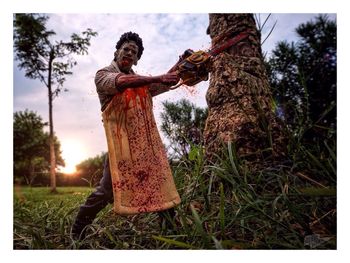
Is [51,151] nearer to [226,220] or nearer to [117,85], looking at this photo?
[117,85]

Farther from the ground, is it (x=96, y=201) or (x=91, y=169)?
(x=91, y=169)

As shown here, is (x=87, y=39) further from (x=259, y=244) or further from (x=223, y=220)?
(x=259, y=244)

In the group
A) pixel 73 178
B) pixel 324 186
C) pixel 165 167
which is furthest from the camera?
pixel 73 178

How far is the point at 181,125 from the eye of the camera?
94.3 inches

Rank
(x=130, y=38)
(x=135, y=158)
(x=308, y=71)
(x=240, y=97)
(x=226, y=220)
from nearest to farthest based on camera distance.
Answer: (x=226, y=220), (x=135, y=158), (x=130, y=38), (x=240, y=97), (x=308, y=71)

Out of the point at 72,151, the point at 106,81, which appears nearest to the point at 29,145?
the point at 72,151

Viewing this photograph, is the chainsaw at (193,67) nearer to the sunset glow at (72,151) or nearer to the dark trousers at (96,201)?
the dark trousers at (96,201)

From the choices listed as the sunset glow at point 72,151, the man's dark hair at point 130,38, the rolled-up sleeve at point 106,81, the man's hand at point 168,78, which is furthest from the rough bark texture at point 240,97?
the sunset glow at point 72,151

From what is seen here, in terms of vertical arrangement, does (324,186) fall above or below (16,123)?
below

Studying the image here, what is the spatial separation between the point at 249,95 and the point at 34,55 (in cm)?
141

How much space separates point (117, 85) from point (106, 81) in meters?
0.07

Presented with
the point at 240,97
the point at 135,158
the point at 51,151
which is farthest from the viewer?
the point at 51,151

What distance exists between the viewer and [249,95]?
6.64 ft
